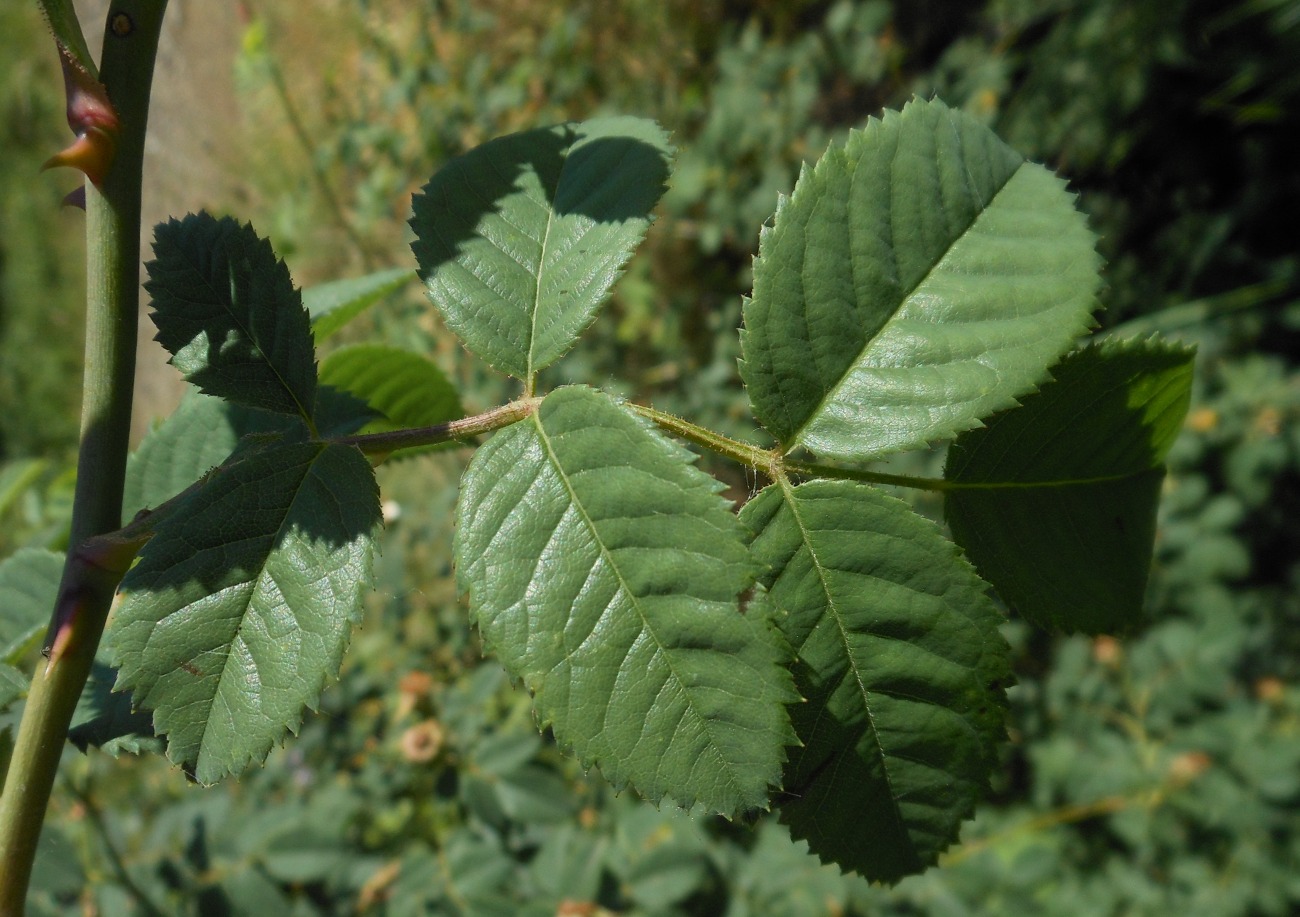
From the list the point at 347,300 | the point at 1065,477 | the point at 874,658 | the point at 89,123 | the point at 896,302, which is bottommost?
the point at 874,658

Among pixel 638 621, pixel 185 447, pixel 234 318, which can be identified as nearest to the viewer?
pixel 638 621

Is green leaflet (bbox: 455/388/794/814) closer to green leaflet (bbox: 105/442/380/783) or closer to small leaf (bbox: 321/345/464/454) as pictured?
green leaflet (bbox: 105/442/380/783)

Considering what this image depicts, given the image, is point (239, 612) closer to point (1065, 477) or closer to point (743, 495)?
point (1065, 477)

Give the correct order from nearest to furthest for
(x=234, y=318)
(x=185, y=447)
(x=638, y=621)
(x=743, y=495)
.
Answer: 1. (x=638, y=621)
2. (x=234, y=318)
3. (x=185, y=447)
4. (x=743, y=495)

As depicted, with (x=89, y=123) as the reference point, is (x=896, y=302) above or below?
below

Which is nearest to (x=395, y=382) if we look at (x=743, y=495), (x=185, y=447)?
(x=185, y=447)

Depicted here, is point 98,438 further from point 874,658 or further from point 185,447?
point 874,658

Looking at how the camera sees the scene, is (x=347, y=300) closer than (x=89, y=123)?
No
